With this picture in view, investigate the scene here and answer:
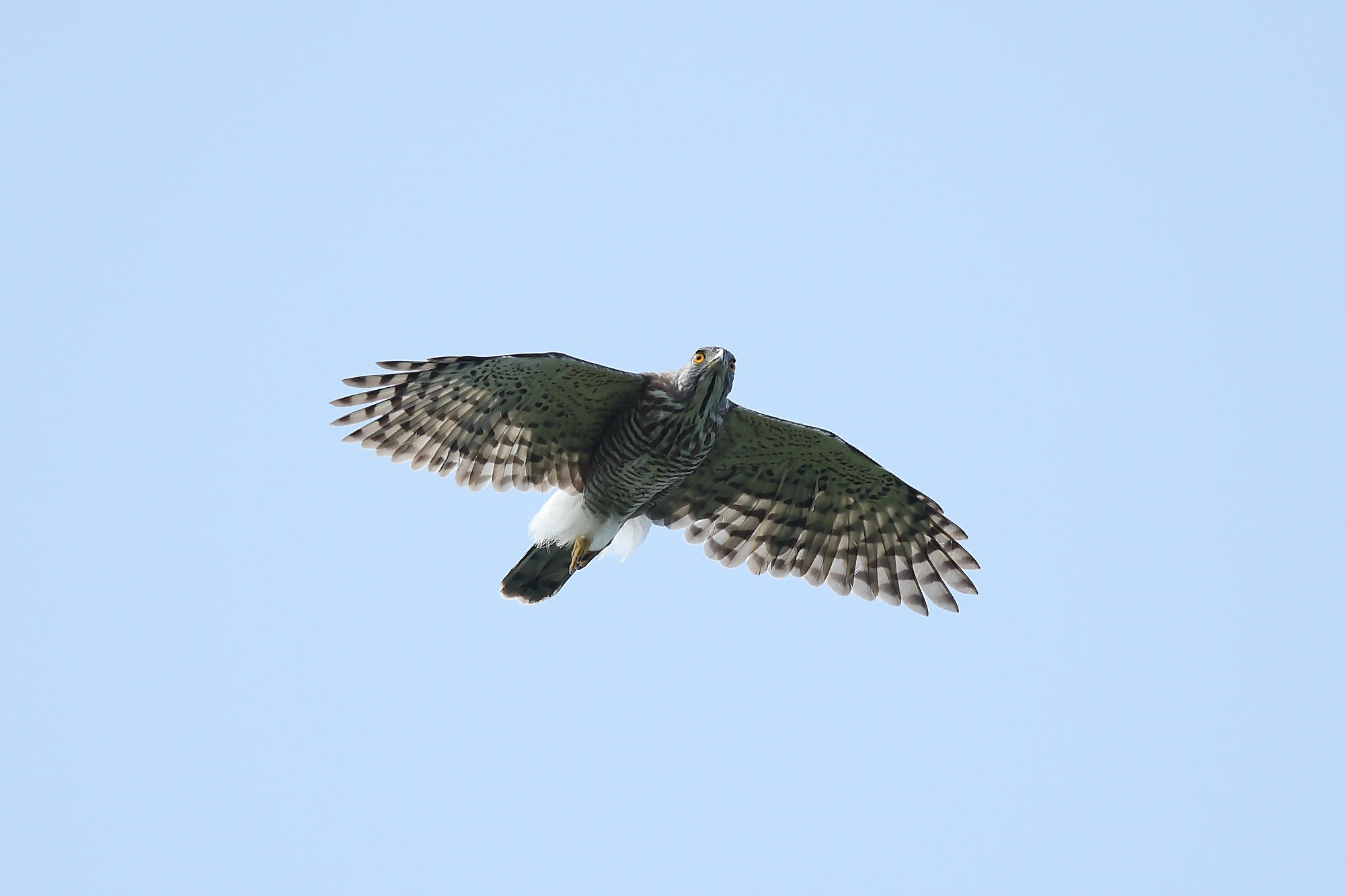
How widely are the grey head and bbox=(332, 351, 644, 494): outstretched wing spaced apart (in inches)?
19.1

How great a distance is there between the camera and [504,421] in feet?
34.1

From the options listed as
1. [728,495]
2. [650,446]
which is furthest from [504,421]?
[728,495]

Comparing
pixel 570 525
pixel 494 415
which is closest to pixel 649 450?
pixel 570 525

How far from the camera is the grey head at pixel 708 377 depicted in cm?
945

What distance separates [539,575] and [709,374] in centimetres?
242

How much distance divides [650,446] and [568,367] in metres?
0.82

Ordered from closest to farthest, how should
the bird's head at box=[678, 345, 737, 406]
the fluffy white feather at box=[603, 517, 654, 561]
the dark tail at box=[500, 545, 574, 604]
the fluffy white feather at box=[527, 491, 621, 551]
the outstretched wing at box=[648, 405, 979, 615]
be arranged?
the bird's head at box=[678, 345, 737, 406] → the fluffy white feather at box=[527, 491, 621, 551] → the dark tail at box=[500, 545, 574, 604] → the outstretched wing at box=[648, 405, 979, 615] → the fluffy white feather at box=[603, 517, 654, 561]

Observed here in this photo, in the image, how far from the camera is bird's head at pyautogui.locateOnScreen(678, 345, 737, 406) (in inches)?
372

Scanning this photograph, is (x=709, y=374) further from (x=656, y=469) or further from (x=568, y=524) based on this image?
(x=568, y=524)

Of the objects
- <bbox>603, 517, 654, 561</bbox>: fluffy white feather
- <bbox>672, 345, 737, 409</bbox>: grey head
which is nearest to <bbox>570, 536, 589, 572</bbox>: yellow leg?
<bbox>603, 517, 654, 561</bbox>: fluffy white feather

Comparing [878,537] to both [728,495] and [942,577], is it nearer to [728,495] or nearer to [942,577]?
[942,577]

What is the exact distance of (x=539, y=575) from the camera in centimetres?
1081

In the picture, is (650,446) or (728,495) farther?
(728,495)

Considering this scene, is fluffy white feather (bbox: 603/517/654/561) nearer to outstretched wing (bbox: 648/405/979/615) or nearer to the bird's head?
outstretched wing (bbox: 648/405/979/615)
